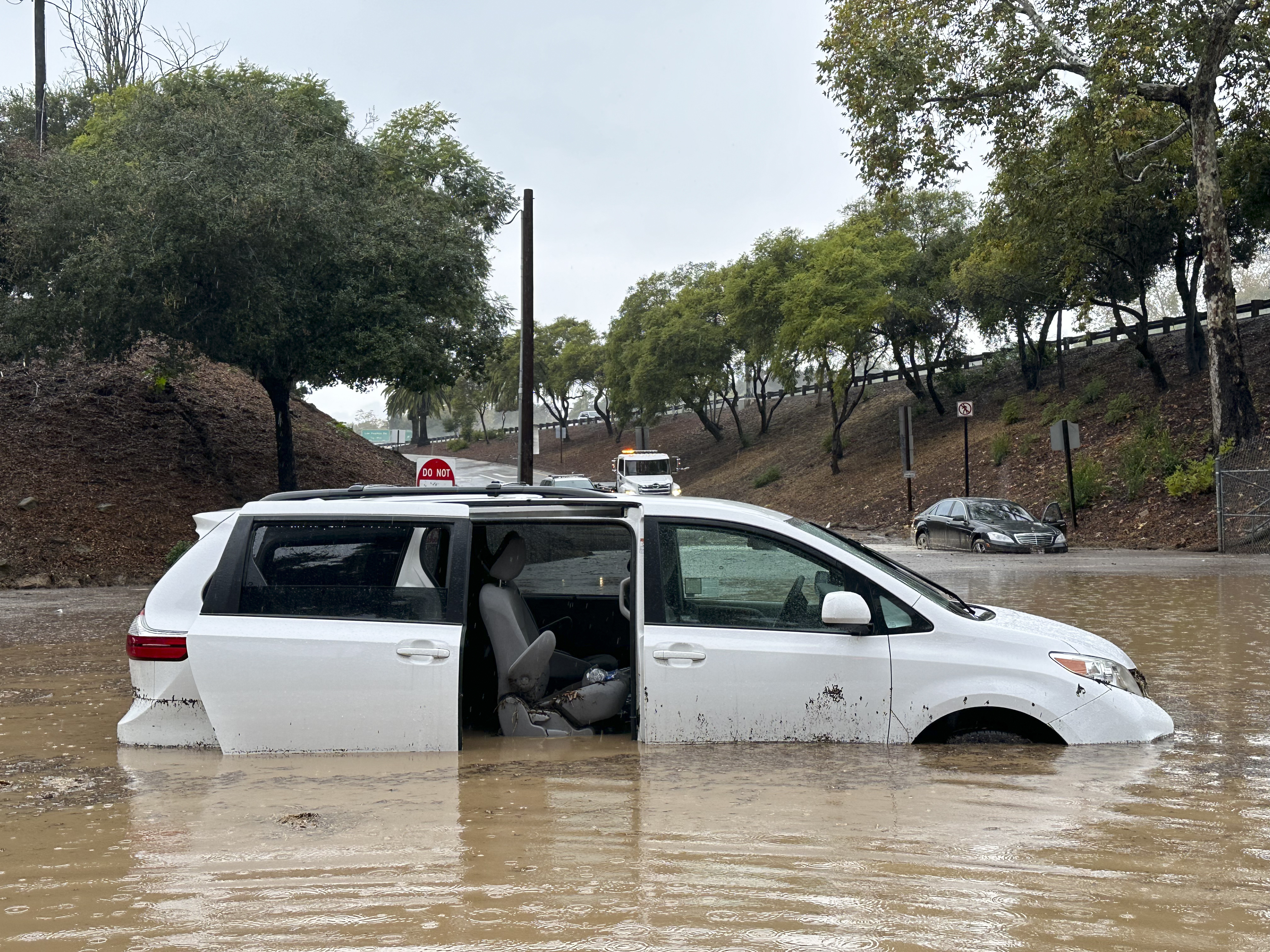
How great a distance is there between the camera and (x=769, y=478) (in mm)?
53531

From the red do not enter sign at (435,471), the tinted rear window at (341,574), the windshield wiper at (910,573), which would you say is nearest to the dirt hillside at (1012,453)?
the red do not enter sign at (435,471)

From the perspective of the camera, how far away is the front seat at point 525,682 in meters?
6.00

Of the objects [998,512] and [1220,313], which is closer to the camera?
[1220,313]

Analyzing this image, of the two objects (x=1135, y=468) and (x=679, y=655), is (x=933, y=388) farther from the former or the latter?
(x=679, y=655)

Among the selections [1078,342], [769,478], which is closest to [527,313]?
[1078,342]

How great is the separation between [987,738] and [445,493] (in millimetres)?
2829

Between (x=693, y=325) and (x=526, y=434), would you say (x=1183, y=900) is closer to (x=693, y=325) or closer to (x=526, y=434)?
(x=526, y=434)

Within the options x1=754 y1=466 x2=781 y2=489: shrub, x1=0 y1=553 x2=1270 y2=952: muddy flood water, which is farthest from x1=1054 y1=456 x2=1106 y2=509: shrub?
x1=0 y1=553 x2=1270 y2=952: muddy flood water

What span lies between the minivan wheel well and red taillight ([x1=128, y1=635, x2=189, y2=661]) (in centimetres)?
334

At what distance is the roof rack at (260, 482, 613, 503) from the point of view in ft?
18.8

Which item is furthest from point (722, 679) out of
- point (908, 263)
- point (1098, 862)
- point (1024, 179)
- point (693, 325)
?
point (693, 325)

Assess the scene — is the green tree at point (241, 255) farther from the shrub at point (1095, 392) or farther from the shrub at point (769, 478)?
the shrub at point (769, 478)

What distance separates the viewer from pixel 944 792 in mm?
4859

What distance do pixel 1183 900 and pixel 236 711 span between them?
3.88 meters
